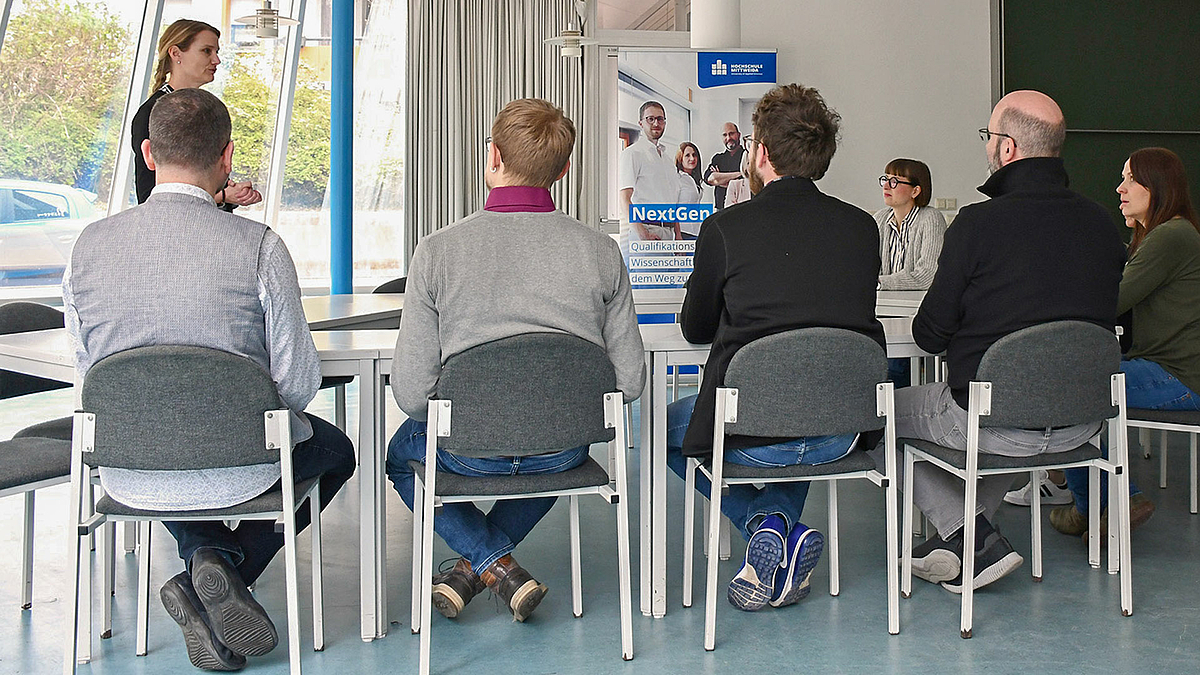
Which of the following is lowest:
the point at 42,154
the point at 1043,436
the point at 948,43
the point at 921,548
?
the point at 921,548

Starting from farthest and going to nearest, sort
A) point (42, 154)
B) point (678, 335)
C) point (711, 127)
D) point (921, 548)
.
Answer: point (42, 154), point (711, 127), point (921, 548), point (678, 335)

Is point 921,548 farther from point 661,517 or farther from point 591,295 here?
point 591,295

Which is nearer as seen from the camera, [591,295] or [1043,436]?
[591,295]

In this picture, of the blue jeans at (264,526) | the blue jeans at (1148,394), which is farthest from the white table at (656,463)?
the blue jeans at (1148,394)

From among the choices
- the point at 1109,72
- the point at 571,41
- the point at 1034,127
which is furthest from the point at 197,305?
the point at 1109,72

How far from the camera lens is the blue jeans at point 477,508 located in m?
2.46

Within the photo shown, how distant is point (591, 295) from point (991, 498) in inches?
52.7

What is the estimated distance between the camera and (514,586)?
2652mm

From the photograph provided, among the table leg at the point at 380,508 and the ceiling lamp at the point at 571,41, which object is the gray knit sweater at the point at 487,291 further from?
the ceiling lamp at the point at 571,41

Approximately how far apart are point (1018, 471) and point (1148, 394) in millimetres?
887

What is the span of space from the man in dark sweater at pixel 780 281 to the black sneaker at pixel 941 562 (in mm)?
398

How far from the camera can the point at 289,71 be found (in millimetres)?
8500

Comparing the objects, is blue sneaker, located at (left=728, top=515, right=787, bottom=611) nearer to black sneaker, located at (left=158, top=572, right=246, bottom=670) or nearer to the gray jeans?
the gray jeans

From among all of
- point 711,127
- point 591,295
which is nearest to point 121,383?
point 591,295
